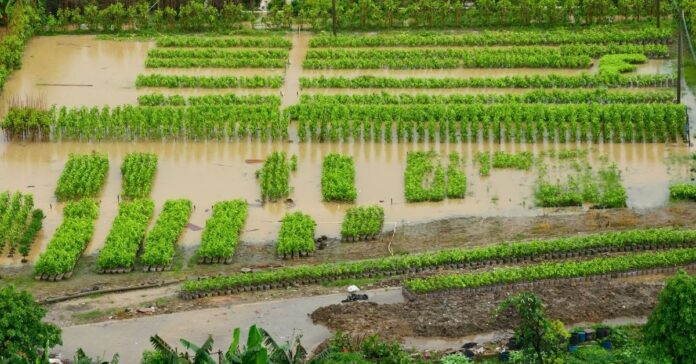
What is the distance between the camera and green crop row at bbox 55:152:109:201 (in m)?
40.2

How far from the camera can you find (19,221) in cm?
3834

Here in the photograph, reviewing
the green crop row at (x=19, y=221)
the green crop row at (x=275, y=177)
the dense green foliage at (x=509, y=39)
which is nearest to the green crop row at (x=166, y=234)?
the green crop row at (x=275, y=177)

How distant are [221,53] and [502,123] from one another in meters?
10.3

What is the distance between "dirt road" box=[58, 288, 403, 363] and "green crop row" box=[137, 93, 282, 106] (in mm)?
11523

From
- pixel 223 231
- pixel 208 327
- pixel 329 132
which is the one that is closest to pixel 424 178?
pixel 329 132

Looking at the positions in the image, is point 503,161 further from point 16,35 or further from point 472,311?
point 16,35

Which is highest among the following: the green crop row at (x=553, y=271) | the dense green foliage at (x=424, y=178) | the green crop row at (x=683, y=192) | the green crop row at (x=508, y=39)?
the green crop row at (x=508, y=39)

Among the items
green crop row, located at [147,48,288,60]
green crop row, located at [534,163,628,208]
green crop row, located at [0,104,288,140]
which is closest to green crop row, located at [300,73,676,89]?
green crop row, located at [147,48,288,60]

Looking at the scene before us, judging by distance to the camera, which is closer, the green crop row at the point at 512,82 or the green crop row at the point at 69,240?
the green crop row at the point at 69,240

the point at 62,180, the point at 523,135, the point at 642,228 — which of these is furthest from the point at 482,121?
the point at 62,180

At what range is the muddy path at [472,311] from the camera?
3256 centimetres

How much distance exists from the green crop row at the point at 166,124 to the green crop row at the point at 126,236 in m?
4.72

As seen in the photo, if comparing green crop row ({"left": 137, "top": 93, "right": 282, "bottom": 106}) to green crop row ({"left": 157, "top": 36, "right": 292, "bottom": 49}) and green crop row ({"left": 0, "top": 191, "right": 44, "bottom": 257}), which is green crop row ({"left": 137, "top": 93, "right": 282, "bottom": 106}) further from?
green crop row ({"left": 0, "top": 191, "right": 44, "bottom": 257})

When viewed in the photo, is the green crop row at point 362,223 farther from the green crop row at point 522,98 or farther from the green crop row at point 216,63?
the green crop row at point 216,63
